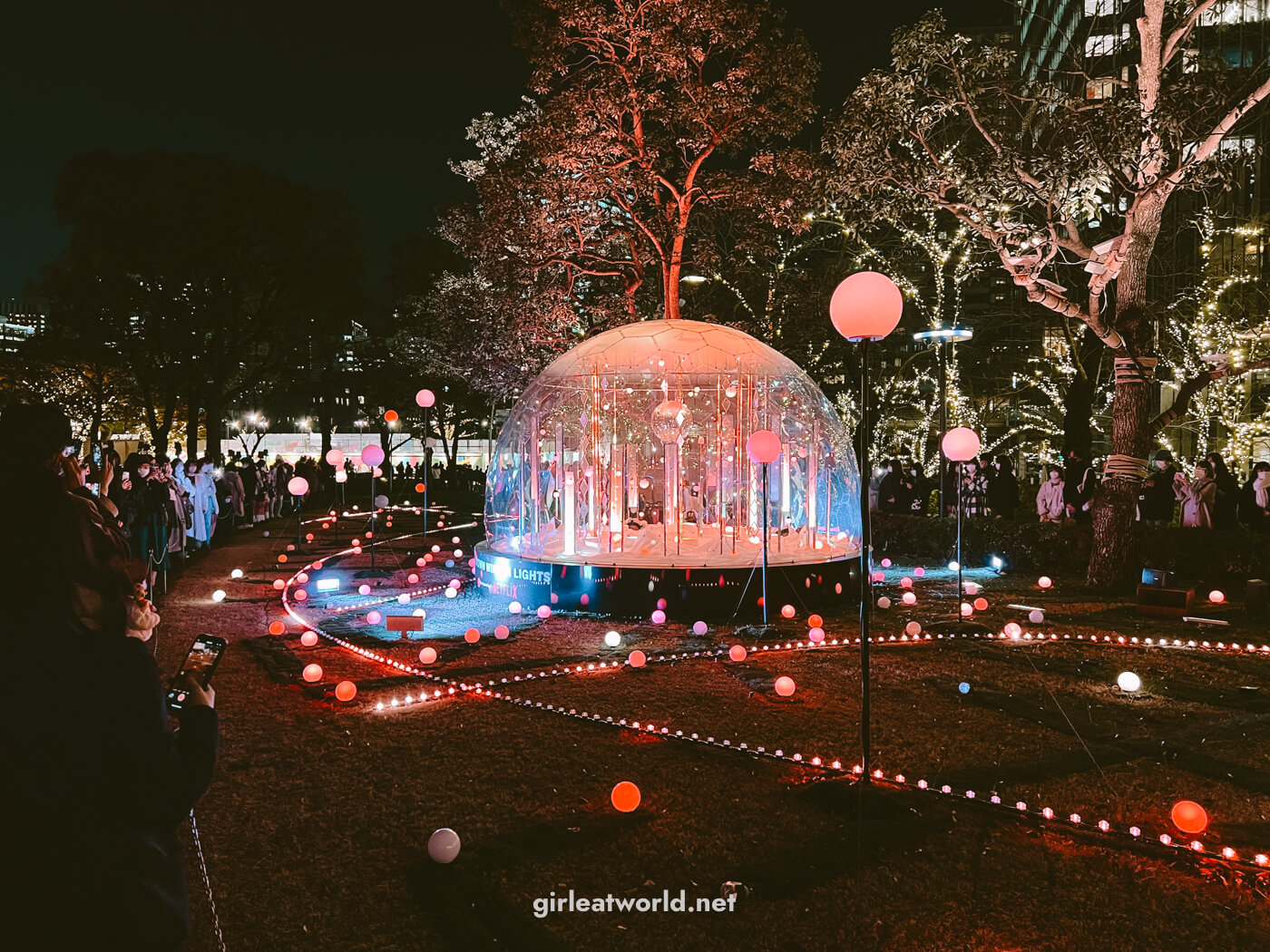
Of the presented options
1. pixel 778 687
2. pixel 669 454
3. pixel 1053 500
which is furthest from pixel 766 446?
pixel 1053 500

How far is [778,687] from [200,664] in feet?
17.5

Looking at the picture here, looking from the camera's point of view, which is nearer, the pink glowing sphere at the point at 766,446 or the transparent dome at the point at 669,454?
the pink glowing sphere at the point at 766,446

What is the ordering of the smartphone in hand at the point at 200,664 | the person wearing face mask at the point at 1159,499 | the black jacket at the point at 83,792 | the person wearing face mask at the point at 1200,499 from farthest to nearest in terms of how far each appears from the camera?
the person wearing face mask at the point at 1159,499 < the person wearing face mask at the point at 1200,499 < the smartphone in hand at the point at 200,664 < the black jacket at the point at 83,792

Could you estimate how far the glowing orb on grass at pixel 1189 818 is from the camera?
4512 mm

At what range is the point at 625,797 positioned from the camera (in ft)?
15.8

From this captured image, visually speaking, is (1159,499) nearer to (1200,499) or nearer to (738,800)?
(1200,499)

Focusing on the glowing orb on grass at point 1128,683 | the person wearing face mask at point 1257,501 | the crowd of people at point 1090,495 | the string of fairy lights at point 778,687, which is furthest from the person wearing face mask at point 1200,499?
the glowing orb on grass at point 1128,683

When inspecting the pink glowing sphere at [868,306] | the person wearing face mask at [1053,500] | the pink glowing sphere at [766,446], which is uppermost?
the pink glowing sphere at [868,306]

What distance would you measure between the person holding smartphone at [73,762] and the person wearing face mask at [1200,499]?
55.0 ft

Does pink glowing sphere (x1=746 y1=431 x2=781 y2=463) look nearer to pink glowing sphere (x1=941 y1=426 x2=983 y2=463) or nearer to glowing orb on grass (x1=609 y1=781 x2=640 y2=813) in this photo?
pink glowing sphere (x1=941 y1=426 x2=983 y2=463)

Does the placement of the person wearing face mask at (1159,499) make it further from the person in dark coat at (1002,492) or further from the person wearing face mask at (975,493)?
the person wearing face mask at (975,493)

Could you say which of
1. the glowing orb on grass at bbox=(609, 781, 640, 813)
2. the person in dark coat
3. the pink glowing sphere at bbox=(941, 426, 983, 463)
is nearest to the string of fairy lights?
the glowing orb on grass at bbox=(609, 781, 640, 813)

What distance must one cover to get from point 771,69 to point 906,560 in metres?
10.2

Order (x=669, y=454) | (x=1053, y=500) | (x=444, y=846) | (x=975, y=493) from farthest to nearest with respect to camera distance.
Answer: (x=975, y=493)
(x=1053, y=500)
(x=669, y=454)
(x=444, y=846)
